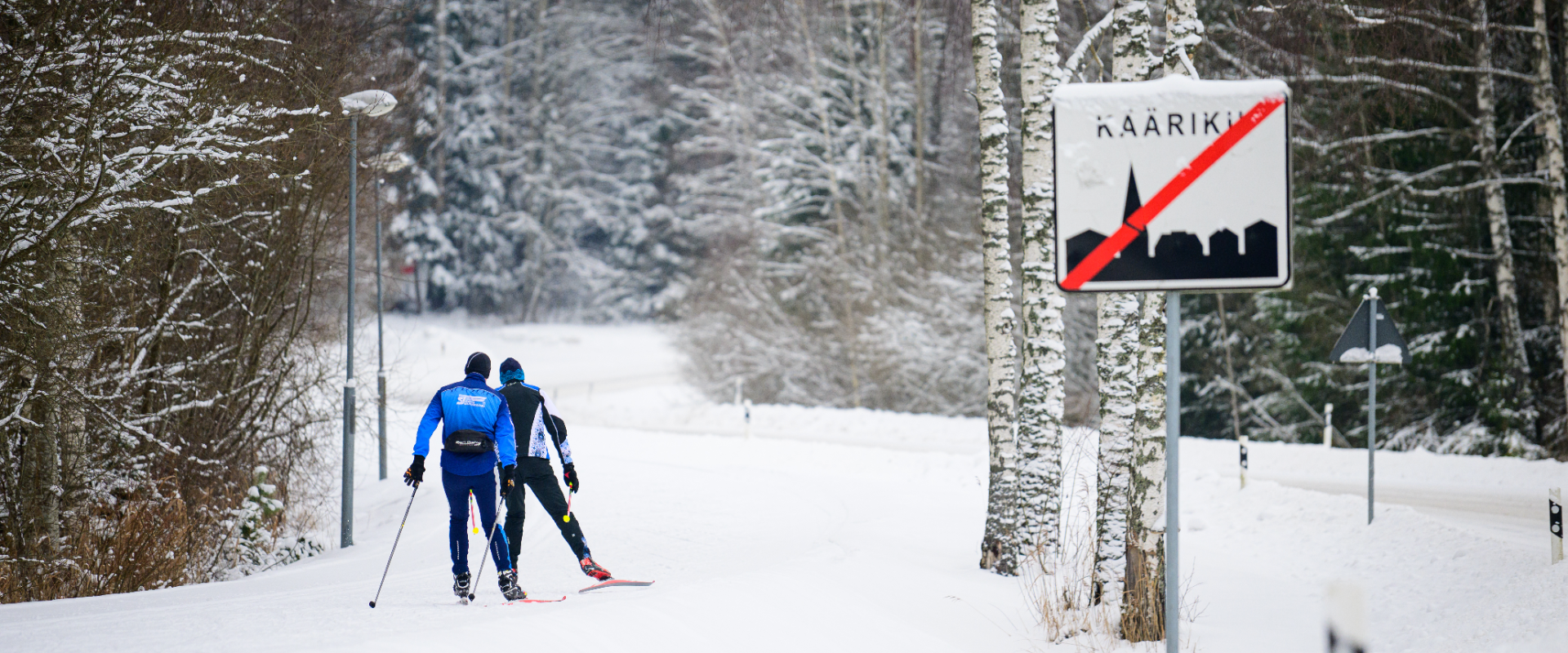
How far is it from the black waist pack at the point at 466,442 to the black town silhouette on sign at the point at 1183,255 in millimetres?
5314

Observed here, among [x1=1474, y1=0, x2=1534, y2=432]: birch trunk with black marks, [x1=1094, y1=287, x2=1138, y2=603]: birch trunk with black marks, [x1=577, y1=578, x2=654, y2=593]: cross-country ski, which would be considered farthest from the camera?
[x1=1474, y1=0, x2=1534, y2=432]: birch trunk with black marks

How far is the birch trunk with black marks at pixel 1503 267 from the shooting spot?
17.1 meters

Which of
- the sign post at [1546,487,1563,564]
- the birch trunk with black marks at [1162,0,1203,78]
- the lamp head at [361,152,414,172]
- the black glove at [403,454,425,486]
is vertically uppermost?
the lamp head at [361,152,414,172]

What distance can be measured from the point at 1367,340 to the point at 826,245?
17.3 meters

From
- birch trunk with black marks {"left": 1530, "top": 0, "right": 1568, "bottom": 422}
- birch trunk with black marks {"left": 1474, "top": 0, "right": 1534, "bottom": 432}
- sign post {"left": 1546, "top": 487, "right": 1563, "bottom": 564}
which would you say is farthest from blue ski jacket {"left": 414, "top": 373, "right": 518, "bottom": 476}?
birch trunk with black marks {"left": 1474, "top": 0, "right": 1534, "bottom": 432}

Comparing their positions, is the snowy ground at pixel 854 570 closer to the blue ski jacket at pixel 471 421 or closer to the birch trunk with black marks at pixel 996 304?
the birch trunk with black marks at pixel 996 304

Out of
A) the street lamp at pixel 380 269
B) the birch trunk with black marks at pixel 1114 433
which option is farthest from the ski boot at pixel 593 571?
the street lamp at pixel 380 269

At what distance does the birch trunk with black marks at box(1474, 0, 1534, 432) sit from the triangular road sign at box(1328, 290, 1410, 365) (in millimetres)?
6762

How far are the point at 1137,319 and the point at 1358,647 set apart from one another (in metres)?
5.89

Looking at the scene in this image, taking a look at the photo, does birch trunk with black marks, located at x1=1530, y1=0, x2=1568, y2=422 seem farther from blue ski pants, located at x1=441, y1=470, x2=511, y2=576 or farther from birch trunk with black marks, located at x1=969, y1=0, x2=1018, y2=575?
blue ski pants, located at x1=441, y1=470, x2=511, y2=576

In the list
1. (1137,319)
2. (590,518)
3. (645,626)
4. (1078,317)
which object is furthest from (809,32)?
(645,626)

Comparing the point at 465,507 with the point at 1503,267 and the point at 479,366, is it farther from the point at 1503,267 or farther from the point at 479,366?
the point at 1503,267

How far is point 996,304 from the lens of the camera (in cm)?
939

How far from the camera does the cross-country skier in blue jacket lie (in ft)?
25.3
